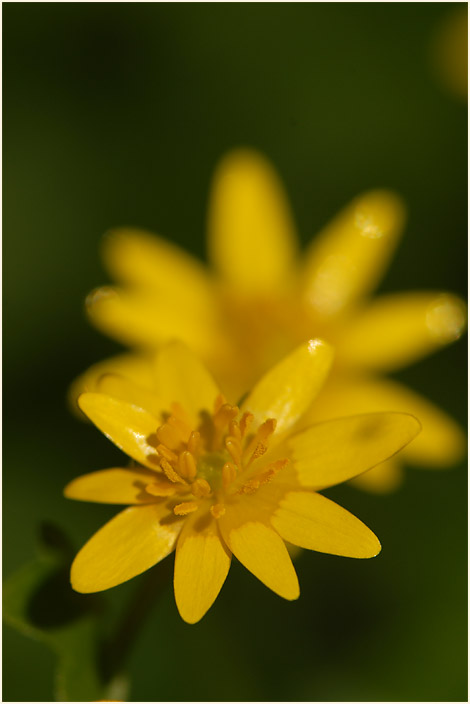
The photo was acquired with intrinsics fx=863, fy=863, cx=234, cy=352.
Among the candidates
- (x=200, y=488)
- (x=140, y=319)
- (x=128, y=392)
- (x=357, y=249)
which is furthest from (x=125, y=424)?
(x=357, y=249)

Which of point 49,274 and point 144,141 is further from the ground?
point 144,141

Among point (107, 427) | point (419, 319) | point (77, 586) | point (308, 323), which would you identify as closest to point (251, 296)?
point (308, 323)

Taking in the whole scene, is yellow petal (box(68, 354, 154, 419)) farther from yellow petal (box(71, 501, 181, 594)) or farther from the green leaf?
yellow petal (box(71, 501, 181, 594))

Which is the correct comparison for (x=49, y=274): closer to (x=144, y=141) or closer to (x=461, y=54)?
(x=144, y=141)

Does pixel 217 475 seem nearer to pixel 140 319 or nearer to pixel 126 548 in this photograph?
pixel 126 548

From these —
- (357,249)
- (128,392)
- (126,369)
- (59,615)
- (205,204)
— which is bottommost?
(59,615)

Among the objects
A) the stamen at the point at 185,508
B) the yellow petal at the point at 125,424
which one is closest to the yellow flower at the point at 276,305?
the yellow petal at the point at 125,424
